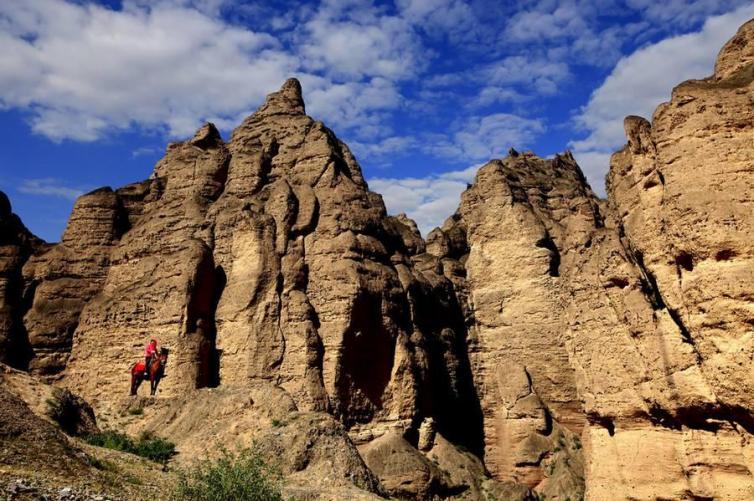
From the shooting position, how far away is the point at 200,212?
41.5 meters

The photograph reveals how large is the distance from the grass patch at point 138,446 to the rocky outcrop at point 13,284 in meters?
20.8

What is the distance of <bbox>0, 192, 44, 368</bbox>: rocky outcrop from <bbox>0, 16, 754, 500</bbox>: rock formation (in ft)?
0.64

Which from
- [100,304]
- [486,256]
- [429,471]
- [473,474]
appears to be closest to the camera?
[429,471]

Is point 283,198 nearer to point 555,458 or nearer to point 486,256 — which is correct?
point 486,256

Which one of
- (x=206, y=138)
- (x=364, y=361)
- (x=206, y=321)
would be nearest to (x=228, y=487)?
(x=364, y=361)

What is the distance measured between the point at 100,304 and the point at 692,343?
3137cm

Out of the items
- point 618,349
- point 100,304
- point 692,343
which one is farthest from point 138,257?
point 692,343

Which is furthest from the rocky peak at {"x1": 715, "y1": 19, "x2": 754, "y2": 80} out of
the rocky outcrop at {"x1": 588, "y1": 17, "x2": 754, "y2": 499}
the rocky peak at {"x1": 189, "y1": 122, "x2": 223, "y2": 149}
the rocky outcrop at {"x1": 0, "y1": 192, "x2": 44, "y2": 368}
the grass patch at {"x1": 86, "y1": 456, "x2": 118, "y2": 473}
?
the rocky outcrop at {"x1": 0, "y1": 192, "x2": 44, "y2": 368}

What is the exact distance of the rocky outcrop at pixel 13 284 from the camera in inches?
1501

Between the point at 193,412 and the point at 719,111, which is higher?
the point at 719,111

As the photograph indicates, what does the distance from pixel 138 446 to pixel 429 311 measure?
24.0 m

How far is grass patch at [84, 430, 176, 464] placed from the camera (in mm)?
19628

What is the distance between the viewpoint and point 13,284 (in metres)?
40.1

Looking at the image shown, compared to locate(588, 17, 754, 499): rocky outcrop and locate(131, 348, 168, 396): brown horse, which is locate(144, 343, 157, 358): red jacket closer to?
locate(131, 348, 168, 396): brown horse
